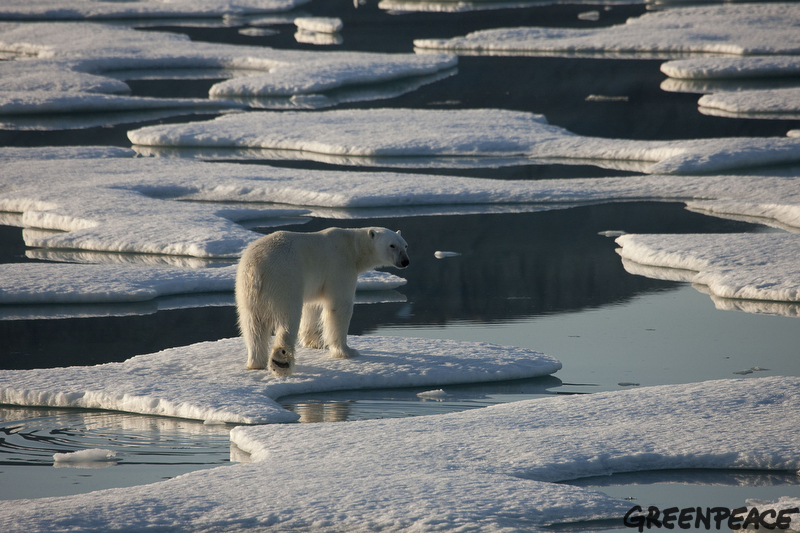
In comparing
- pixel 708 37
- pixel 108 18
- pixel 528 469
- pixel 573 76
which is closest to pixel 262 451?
pixel 528 469

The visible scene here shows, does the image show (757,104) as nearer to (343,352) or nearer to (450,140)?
(450,140)

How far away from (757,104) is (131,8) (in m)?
18.7

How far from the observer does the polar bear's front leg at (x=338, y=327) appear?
5.21m

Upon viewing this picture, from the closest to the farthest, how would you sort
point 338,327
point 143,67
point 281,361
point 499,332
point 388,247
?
point 281,361
point 338,327
point 388,247
point 499,332
point 143,67

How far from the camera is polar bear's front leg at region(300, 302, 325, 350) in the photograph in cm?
555

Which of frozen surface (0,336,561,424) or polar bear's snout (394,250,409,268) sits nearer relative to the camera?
frozen surface (0,336,561,424)

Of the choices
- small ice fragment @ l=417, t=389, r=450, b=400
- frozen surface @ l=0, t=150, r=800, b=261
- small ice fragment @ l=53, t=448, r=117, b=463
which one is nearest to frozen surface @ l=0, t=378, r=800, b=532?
small ice fragment @ l=417, t=389, r=450, b=400

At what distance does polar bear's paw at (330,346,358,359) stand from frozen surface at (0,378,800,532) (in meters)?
0.91

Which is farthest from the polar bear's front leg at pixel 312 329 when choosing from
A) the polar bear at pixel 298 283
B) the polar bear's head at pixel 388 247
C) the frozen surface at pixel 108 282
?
the frozen surface at pixel 108 282

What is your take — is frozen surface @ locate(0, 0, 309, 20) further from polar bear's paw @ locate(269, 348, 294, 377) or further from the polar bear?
polar bear's paw @ locate(269, 348, 294, 377)

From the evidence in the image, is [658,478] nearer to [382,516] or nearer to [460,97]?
[382,516]

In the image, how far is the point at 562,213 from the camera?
9.27 meters

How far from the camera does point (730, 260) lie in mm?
7020

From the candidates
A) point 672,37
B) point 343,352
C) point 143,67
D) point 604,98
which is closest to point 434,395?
point 343,352
